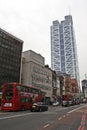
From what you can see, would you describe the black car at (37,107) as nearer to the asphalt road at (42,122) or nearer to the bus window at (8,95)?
the bus window at (8,95)

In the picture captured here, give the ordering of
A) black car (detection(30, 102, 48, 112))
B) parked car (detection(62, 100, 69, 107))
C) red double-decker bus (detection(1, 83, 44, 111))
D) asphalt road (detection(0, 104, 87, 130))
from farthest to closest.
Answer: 1. parked car (detection(62, 100, 69, 107))
2. black car (detection(30, 102, 48, 112))
3. red double-decker bus (detection(1, 83, 44, 111))
4. asphalt road (detection(0, 104, 87, 130))

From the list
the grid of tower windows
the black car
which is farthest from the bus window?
the grid of tower windows

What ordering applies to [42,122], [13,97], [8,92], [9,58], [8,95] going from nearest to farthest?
[42,122] → [13,97] → [8,92] → [8,95] → [9,58]

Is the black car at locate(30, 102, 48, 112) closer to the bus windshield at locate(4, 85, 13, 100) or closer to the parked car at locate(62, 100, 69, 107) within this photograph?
the bus windshield at locate(4, 85, 13, 100)

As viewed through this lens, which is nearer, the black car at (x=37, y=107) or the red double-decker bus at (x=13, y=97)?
the red double-decker bus at (x=13, y=97)

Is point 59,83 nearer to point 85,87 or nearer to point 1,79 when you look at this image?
point 1,79

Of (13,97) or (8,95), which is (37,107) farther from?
(8,95)

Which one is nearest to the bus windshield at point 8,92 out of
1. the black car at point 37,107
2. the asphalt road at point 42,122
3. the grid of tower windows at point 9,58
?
the black car at point 37,107

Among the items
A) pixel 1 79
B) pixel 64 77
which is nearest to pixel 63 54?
pixel 64 77

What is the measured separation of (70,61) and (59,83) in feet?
294

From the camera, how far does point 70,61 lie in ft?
605

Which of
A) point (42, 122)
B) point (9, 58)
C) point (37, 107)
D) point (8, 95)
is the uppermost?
point (9, 58)

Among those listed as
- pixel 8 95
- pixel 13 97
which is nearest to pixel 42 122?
pixel 13 97

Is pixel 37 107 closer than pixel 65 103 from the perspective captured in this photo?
Yes
